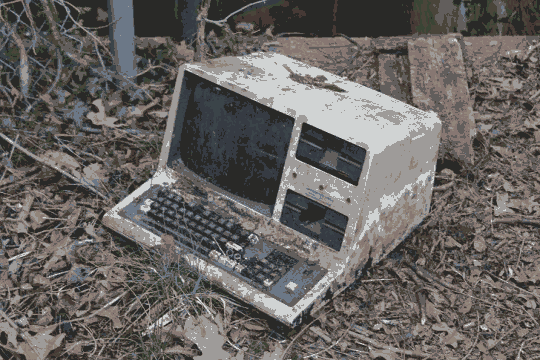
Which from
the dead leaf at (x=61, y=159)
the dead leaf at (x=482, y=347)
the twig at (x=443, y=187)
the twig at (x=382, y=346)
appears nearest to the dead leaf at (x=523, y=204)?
the twig at (x=443, y=187)

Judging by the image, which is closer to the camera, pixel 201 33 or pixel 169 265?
pixel 169 265

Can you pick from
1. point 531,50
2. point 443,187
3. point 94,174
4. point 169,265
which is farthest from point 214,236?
point 531,50

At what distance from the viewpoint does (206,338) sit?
2150 millimetres

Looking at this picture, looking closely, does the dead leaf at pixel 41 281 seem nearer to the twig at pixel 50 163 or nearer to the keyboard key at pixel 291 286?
the twig at pixel 50 163

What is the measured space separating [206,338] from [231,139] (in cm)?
87

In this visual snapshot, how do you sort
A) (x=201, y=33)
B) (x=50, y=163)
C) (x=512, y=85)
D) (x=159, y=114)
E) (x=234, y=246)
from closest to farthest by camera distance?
1. (x=234, y=246)
2. (x=50, y=163)
3. (x=159, y=114)
4. (x=201, y=33)
5. (x=512, y=85)

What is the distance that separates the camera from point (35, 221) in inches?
111

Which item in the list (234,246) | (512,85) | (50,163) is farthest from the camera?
(512,85)

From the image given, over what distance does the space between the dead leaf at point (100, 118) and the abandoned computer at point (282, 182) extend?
86 centimetres

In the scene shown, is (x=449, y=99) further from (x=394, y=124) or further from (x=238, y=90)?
(x=238, y=90)

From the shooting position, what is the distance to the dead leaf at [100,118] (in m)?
3.35

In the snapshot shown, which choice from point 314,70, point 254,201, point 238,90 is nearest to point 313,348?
point 254,201

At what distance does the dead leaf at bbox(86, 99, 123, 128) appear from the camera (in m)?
3.35

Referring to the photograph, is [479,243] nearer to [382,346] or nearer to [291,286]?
[382,346]
